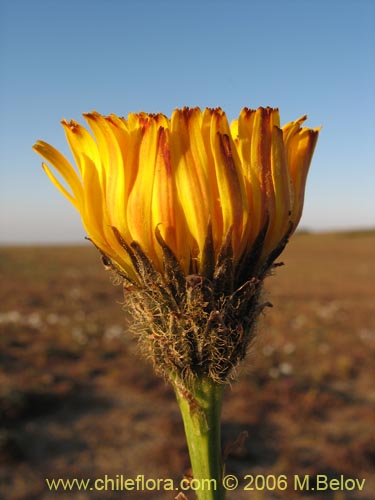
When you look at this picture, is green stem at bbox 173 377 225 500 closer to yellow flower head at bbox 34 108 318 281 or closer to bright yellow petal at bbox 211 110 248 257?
yellow flower head at bbox 34 108 318 281

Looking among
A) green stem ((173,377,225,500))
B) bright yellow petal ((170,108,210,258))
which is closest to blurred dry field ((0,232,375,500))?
green stem ((173,377,225,500))

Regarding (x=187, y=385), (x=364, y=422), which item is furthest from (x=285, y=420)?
(x=187, y=385)

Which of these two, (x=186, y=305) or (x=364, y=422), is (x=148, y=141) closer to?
(x=186, y=305)

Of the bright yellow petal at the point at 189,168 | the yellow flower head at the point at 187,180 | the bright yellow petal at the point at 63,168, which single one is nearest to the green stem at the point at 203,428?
the yellow flower head at the point at 187,180

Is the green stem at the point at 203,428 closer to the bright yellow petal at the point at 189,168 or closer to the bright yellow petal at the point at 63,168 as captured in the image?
the bright yellow petal at the point at 189,168

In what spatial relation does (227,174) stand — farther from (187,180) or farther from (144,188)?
(144,188)
